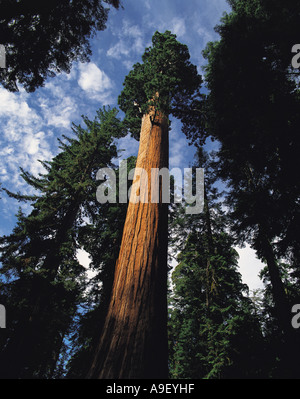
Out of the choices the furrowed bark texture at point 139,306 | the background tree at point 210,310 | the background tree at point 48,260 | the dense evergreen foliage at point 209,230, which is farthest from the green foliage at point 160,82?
the background tree at point 210,310

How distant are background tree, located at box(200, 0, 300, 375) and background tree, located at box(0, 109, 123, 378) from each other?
7.05 meters

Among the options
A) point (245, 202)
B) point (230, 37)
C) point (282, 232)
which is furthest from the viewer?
point (245, 202)

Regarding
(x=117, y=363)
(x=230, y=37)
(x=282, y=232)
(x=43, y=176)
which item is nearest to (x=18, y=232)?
(x=43, y=176)

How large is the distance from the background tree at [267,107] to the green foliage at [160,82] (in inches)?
41.9

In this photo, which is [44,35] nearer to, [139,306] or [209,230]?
[139,306]

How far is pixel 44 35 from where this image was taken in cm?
522

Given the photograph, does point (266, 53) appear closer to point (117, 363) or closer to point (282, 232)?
point (282, 232)

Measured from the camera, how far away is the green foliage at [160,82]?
5262 millimetres

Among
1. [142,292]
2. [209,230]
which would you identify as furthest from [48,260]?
[209,230]

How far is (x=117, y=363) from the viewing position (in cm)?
170

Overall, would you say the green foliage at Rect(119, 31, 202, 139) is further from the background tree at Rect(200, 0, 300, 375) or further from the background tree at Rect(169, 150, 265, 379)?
the background tree at Rect(169, 150, 265, 379)

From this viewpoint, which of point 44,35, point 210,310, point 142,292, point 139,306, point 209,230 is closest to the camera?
point 139,306

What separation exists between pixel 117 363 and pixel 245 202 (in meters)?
8.40

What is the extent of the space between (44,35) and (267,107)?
21.1 ft
